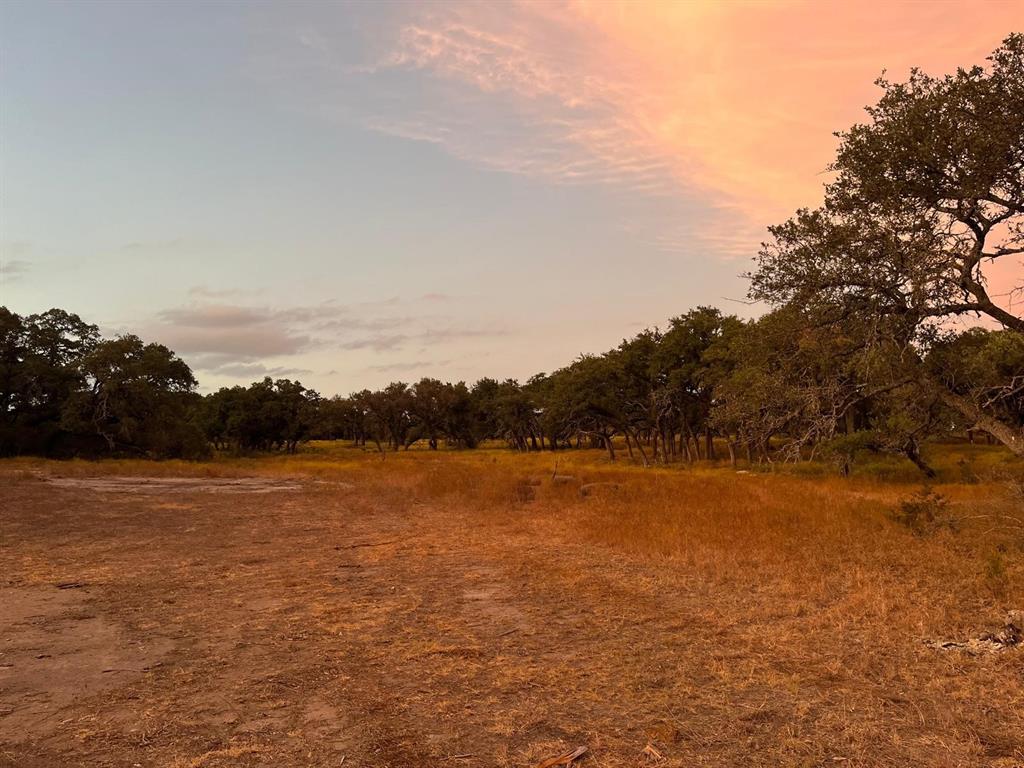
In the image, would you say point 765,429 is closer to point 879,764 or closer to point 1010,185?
point 1010,185

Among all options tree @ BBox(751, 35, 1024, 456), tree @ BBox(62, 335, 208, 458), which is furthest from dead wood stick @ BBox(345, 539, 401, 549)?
tree @ BBox(62, 335, 208, 458)

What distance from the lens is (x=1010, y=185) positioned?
1098 cm

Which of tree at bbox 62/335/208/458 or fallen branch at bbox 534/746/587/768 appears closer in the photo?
fallen branch at bbox 534/746/587/768

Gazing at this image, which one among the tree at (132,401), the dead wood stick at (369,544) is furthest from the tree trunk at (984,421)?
the tree at (132,401)

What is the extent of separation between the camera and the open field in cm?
461

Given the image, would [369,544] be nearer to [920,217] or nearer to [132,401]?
[920,217]

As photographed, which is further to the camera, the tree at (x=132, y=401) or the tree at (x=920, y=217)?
the tree at (x=132, y=401)

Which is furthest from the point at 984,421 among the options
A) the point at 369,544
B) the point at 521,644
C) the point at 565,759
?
the point at 369,544

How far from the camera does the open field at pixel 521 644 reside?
15.1 ft

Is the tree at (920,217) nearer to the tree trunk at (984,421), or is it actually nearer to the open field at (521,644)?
the tree trunk at (984,421)

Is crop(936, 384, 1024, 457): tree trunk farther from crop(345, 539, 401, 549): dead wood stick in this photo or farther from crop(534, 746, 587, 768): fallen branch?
crop(345, 539, 401, 549): dead wood stick

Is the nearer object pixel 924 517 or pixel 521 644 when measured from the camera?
pixel 521 644

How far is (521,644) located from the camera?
7.00 metres

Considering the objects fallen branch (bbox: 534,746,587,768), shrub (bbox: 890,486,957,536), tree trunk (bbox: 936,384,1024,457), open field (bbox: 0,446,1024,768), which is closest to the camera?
fallen branch (bbox: 534,746,587,768)
